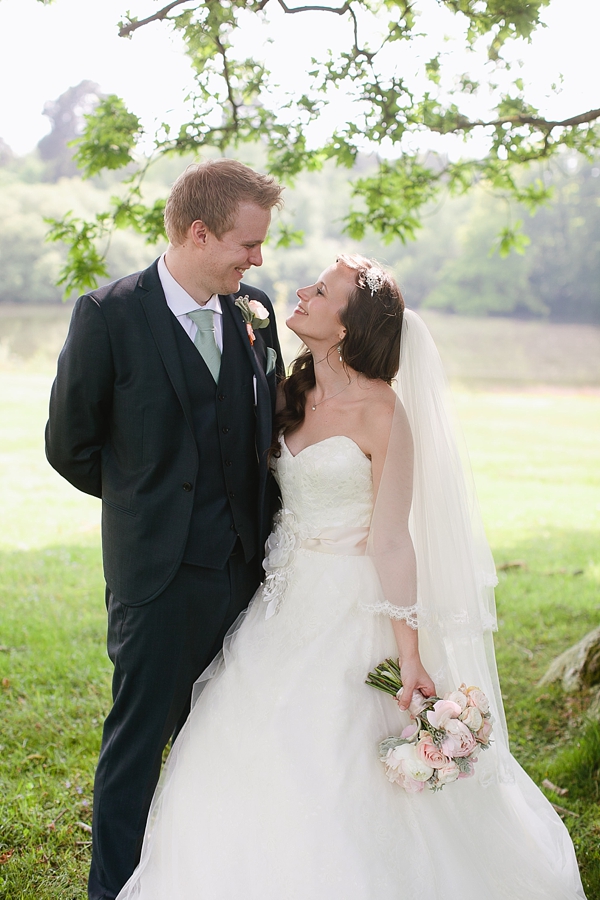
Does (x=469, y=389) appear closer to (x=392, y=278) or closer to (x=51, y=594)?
(x=51, y=594)

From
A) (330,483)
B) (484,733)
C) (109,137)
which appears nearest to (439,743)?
(484,733)

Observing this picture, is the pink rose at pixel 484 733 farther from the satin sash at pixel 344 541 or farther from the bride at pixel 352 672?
the satin sash at pixel 344 541

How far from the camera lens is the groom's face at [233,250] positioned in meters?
2.50

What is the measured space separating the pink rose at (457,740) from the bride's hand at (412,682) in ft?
0.76

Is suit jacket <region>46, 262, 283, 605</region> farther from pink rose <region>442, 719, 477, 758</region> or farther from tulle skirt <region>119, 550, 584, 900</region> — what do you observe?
pink rose <region>442, 719, 477, 758</region>

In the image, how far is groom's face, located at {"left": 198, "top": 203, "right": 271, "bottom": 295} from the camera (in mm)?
2498

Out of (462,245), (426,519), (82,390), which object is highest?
(462,245)

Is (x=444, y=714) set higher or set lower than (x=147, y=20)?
lower

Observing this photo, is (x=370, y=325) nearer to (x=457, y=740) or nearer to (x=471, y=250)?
(x=457, y=740)

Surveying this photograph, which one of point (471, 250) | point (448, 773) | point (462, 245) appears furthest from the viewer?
point (462, 245)

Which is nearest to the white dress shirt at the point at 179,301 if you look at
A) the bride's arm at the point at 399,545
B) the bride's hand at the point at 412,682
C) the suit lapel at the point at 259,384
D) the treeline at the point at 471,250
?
the suit lapel at the point at 259,384

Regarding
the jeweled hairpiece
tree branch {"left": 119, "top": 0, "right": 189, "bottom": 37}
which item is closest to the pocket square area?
the jeweled hairpiece

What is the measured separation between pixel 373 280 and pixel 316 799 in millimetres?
1725

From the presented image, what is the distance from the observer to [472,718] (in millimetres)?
2318
